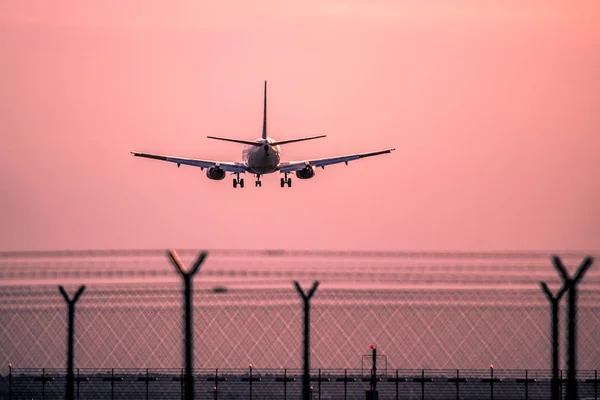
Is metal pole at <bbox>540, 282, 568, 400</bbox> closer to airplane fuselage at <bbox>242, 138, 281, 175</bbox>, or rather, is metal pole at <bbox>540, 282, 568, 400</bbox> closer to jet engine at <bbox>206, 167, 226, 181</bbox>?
airplane fuselage at <bbox>242, 138, 281, 175</bbox>

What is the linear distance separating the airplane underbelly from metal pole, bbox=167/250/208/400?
100642 millimetres

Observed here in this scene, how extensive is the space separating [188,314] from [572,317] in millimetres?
10084

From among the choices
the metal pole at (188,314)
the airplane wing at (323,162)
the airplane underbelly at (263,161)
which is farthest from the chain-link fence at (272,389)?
the metal pole at (188,314)

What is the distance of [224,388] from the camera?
342 ft

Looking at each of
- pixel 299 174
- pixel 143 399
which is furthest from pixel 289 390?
pixel 299 174

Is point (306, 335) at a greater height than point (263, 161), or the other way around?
point (263, 161)

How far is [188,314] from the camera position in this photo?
129 ft

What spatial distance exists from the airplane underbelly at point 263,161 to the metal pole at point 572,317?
98.6 metres

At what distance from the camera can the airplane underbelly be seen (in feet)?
462

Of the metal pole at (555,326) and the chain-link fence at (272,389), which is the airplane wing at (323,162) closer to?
the chain-link fence at (272,389)

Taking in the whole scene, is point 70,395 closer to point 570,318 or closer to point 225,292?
point 225,292

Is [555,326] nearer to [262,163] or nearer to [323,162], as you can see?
[262,163]

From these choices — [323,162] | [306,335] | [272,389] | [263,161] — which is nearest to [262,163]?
[263,161]

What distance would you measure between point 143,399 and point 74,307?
4506 cm
